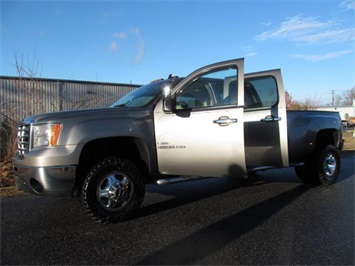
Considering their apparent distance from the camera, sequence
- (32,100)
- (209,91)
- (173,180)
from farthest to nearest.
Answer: (32,100) < (209,91) < (173,180)

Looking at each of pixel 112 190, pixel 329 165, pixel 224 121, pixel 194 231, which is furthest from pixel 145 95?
pixel 329 165

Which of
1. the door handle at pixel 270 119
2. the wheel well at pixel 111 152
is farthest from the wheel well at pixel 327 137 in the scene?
the wheel well at pixel 111 152

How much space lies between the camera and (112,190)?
15.5 feet

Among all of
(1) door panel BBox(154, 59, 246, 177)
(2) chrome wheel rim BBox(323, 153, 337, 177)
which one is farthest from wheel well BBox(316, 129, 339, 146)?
(1) door panel BBox(154, 59, 246, 177)

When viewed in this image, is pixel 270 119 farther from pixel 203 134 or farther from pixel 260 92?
pixel 203 134

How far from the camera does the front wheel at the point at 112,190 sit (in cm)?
458

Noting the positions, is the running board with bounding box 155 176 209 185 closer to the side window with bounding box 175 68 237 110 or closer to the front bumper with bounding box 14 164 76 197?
the side window with bounding box 175 68 237 110

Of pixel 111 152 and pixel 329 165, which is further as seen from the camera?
pixel 329 165

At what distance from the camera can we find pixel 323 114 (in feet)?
24.4

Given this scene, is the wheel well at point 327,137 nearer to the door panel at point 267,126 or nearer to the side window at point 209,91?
the door panel at point 267,126

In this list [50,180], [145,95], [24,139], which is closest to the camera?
[50,180]

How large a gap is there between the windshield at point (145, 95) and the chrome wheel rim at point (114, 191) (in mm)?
1217

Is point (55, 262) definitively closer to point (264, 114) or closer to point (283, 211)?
point (283, 211)

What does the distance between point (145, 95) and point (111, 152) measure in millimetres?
1205
